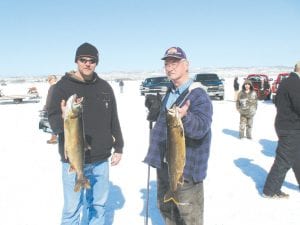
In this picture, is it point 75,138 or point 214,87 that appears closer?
point 75,138

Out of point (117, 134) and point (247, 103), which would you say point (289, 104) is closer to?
point (117, 134)

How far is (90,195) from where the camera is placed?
4.43 meters

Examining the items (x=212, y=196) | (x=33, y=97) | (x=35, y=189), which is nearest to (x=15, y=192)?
(x=35, y=189)

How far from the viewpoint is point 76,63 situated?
4.15 meters

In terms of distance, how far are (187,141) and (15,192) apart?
449 centimetres

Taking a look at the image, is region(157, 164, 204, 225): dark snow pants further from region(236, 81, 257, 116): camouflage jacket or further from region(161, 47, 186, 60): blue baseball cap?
region(236, 81, 257, 116): camouflage jacket

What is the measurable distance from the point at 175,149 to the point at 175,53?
986mm

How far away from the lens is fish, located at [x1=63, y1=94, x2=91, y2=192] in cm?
342

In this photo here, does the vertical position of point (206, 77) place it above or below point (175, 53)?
below

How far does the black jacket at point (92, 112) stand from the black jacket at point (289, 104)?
2.89 m

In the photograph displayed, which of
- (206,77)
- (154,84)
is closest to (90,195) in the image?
(206,77)

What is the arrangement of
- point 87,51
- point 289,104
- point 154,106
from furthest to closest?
1. point 289,104
2. point 87,51
3. point 154,106

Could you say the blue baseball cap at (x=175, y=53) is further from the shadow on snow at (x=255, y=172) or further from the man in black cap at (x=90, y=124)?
the shadow on snow at (x=255, y=172)

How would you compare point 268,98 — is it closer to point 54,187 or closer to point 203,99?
point 54,187
